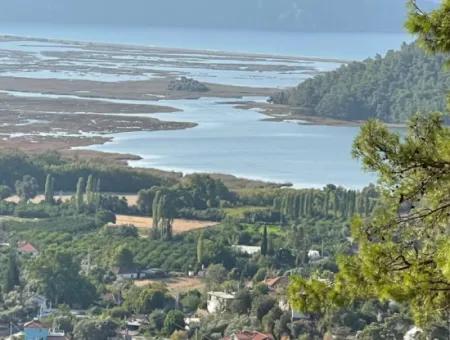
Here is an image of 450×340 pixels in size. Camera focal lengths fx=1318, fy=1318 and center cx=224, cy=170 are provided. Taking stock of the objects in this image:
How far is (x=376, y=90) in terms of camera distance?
54.2 metres

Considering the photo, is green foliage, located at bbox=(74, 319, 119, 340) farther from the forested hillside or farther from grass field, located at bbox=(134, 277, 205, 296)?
the forested hillside

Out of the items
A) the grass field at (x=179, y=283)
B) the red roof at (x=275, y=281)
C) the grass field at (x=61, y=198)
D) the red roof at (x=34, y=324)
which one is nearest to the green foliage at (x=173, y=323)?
the red roof at (x=34, y=324)

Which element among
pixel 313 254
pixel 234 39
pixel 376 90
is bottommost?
pixel 234 39

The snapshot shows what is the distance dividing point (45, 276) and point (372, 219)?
12.0 metres

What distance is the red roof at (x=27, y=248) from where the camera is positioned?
819 inches

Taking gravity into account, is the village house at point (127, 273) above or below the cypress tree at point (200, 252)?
below

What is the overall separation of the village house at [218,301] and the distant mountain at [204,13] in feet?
368

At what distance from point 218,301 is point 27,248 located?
5010mm

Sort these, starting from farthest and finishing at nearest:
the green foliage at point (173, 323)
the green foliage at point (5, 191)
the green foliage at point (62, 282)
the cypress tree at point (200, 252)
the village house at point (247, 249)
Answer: the green foliage at point (5, 191) < the village house at point (247, 249) < the cypress tree at point (200, 252) < the green foliage at point (62, 282) < the green foliage at point (173, 323)

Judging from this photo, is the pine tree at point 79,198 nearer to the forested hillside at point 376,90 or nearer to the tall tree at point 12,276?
the tall tree at point 12,276

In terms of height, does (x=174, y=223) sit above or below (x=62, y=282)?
below

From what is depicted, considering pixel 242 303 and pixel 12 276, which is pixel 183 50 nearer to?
pixel 12 276

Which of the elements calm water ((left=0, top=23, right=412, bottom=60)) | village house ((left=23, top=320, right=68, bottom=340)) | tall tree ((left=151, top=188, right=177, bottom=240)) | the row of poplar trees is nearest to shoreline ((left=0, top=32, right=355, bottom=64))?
calm water ((left=0, top=23, right=412, bottom=60))

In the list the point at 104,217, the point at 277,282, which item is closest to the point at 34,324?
the point at 277,282
